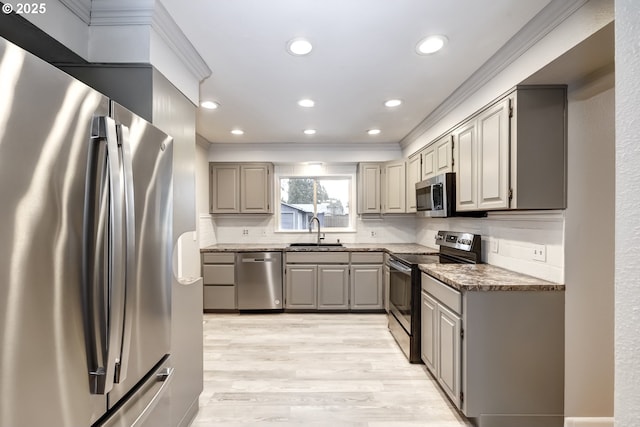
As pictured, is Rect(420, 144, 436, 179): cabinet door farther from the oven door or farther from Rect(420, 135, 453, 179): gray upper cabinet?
the oven door

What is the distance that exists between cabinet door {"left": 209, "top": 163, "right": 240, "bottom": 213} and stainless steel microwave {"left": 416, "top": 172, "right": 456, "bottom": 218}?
2.71 metres

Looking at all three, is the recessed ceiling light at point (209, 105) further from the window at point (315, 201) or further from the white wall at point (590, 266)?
the white wall at point (590, 266)

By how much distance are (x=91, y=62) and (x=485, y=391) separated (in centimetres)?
295

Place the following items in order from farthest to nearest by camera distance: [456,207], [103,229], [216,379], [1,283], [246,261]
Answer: [246,261], [456,207], [216,379], [103,229], [1,283]

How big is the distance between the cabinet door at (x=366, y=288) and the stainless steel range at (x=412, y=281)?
64 centimetres

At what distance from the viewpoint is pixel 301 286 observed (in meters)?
4.13

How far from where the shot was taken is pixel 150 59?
60.6 inches

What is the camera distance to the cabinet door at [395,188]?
411cm

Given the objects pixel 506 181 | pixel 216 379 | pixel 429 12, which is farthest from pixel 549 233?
pixel 216 379

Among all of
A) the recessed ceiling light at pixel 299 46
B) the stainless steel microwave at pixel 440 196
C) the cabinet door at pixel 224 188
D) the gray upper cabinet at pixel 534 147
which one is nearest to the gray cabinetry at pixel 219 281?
the cabinet door at pixel 224 188

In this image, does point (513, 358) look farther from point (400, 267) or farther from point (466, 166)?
point (466, 166)

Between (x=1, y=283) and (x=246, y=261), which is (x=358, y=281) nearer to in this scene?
(x=246, y=261)

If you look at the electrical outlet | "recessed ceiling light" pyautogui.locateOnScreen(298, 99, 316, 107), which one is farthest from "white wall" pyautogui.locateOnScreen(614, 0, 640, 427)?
"recessed ceiling light" pyautogui.locateOnScreen(298, 99, 316, 107)

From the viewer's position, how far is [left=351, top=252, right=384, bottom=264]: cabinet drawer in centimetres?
411
